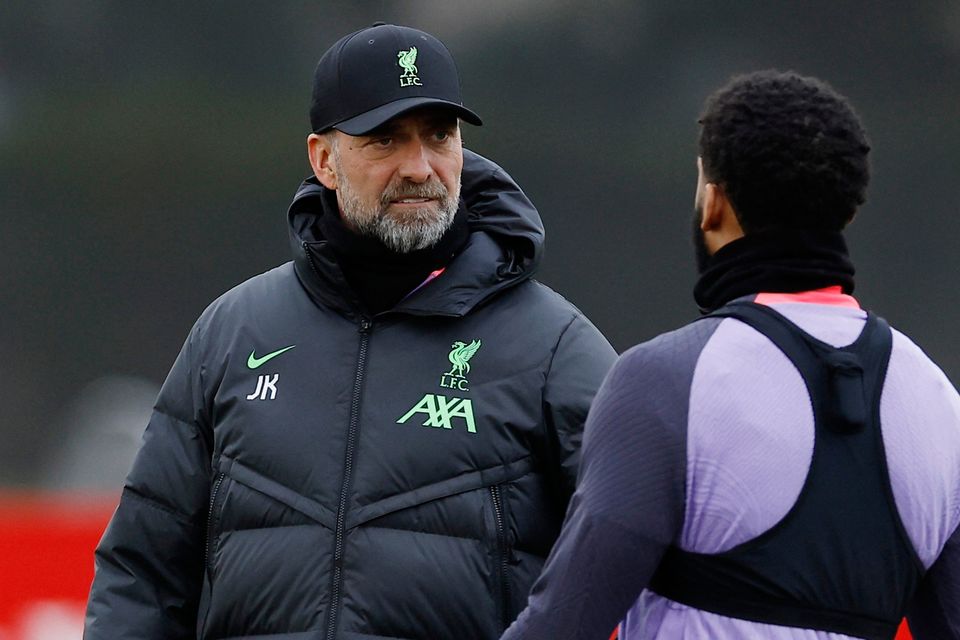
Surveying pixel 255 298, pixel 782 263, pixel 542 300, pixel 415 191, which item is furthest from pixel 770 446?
pixel 255 298

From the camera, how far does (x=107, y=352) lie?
14.1ft

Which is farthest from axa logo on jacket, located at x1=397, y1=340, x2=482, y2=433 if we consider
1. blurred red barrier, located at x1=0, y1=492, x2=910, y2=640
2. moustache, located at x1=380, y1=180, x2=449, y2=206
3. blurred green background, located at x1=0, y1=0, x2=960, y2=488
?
blurred green background, located at x1=0, y1=0, x2=960, y2=488

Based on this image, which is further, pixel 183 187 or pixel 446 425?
pixel 183 187

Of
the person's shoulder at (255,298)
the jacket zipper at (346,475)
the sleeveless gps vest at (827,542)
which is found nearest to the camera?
the sleeveless gps vest at (827,542)

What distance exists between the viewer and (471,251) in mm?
1987

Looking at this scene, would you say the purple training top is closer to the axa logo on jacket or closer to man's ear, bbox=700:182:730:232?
man's ear, bbox=700:182:730:232

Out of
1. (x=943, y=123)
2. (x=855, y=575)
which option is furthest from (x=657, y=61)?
(x=855, y=575)

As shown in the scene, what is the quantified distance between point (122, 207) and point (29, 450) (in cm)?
72

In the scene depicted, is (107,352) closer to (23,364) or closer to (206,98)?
(23,364)

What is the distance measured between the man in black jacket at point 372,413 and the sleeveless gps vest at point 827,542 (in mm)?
451

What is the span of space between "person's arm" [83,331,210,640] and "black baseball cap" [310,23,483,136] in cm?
39

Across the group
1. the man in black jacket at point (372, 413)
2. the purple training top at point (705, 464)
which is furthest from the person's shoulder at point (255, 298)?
the purple training top at point (705, 464)

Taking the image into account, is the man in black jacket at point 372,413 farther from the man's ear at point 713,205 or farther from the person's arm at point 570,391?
the man's ear at point 713,205

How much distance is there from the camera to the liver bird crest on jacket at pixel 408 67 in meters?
1.99
